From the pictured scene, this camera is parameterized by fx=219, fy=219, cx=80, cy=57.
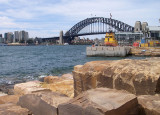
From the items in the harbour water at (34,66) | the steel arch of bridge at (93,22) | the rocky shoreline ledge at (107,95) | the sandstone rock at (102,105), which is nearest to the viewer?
the sandstone rock at (102,105)

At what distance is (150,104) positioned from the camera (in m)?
3.09

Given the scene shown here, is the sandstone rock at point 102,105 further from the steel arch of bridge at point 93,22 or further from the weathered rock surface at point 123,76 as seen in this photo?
the steel arch of bridge at point 93,22

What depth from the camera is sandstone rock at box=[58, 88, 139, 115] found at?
2.79 m

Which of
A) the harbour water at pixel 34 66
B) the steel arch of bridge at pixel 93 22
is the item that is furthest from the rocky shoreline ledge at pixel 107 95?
the steel arch of bridge at pixel 93 22

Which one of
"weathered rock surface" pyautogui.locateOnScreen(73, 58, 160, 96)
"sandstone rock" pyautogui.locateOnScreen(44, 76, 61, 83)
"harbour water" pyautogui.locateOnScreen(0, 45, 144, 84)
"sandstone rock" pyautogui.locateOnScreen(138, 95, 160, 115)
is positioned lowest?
"harbour water" pyautogui.locateOnScreen(0, 45, 144, 84)

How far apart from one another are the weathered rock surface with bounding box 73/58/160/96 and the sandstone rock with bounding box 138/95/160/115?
36cm

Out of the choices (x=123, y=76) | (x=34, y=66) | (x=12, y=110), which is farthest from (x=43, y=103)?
(x=34, y=66)

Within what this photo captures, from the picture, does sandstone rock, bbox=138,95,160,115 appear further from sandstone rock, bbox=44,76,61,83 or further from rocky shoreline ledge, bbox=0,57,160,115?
sandstone rock, bbox=44,76,61,83

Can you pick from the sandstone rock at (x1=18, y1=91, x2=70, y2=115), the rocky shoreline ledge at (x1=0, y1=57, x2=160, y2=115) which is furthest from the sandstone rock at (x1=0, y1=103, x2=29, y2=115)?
the sandstone rock at (x1=18, y1=91, x2=70, y2=115)

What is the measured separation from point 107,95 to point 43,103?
3.78 ft

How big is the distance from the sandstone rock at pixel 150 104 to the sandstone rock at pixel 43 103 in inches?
47.0

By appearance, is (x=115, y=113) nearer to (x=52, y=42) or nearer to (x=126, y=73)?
(x=126, y=73)

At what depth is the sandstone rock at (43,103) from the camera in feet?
11.6

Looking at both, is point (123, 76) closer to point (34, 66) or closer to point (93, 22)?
point (34, 66)
